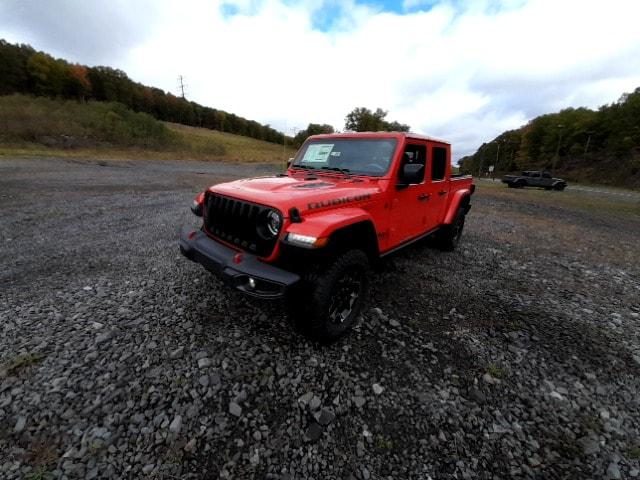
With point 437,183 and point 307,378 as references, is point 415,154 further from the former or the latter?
point 307,378

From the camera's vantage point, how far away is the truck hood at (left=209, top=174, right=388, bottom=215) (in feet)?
8.32

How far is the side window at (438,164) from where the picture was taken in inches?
167

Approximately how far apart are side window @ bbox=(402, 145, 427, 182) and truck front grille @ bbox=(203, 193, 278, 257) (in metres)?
1.93

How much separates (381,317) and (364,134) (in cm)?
236

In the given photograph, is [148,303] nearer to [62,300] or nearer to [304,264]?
[62,300]

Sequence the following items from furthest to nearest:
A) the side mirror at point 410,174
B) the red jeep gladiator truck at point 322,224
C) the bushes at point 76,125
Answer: the bushes at point 76,125
the side mirror at point 410,174
the red jeep gladiator truck at point 322,224

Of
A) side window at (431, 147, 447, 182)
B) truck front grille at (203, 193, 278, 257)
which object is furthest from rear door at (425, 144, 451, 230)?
truck front grille at (203, 193, 278, 257)

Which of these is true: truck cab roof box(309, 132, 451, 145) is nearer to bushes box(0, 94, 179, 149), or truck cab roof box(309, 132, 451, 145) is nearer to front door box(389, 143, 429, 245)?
front door box(389, 143, 429, 245)

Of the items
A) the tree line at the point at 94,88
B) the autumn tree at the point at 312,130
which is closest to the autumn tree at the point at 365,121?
the tree line at the point at 94,88

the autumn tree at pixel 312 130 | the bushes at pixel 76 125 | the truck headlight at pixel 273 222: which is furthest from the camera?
the autumn tree at pixel 312 130

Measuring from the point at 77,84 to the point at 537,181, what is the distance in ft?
219

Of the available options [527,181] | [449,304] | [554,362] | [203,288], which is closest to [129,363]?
[203,288]

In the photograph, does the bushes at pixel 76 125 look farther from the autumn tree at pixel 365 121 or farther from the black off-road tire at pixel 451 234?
the black off-road tire at pixel 451 234

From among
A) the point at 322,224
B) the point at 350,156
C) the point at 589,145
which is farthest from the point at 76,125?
the point at 589,145
